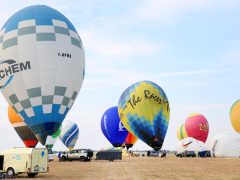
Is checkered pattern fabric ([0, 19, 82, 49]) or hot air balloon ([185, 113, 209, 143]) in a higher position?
checkered pattern fabric ([0, 19, 82, 49])

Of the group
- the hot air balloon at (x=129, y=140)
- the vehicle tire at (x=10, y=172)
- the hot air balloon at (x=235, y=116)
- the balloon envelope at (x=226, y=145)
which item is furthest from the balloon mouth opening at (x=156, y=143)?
the hot air balloon at (x=129, y=140)

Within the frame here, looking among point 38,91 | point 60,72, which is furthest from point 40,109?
point 60,72

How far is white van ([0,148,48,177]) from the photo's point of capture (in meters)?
27.9

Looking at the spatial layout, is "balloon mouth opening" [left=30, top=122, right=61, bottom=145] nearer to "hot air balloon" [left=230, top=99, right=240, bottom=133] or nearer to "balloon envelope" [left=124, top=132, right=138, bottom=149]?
"hot air balloon" [left=230, top=99, right=240, bottom=133]

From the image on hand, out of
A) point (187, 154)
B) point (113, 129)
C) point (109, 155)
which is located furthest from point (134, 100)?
point (113, 129)

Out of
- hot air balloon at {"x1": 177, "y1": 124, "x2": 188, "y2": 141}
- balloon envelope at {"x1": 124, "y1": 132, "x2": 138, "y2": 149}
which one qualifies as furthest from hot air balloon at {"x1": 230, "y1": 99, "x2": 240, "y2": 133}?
balloon envelope at {"x1": 124, "y1": 132, "x2": 138, "y2": 149}

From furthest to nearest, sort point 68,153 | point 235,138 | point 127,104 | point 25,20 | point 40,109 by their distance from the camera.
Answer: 1. point 235,138
2. point 127,104
3. point 68,153
4. point 25,20
5. point 40,109

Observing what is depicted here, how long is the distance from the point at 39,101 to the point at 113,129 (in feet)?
176

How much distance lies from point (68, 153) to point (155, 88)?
16.2 metres

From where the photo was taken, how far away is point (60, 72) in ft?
111

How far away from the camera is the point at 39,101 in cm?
3259

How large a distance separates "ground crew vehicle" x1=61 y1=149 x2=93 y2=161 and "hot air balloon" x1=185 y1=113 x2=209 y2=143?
135 feet

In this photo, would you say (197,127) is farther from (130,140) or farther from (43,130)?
(43,130)

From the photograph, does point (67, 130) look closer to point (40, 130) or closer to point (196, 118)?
point (196, 118)
